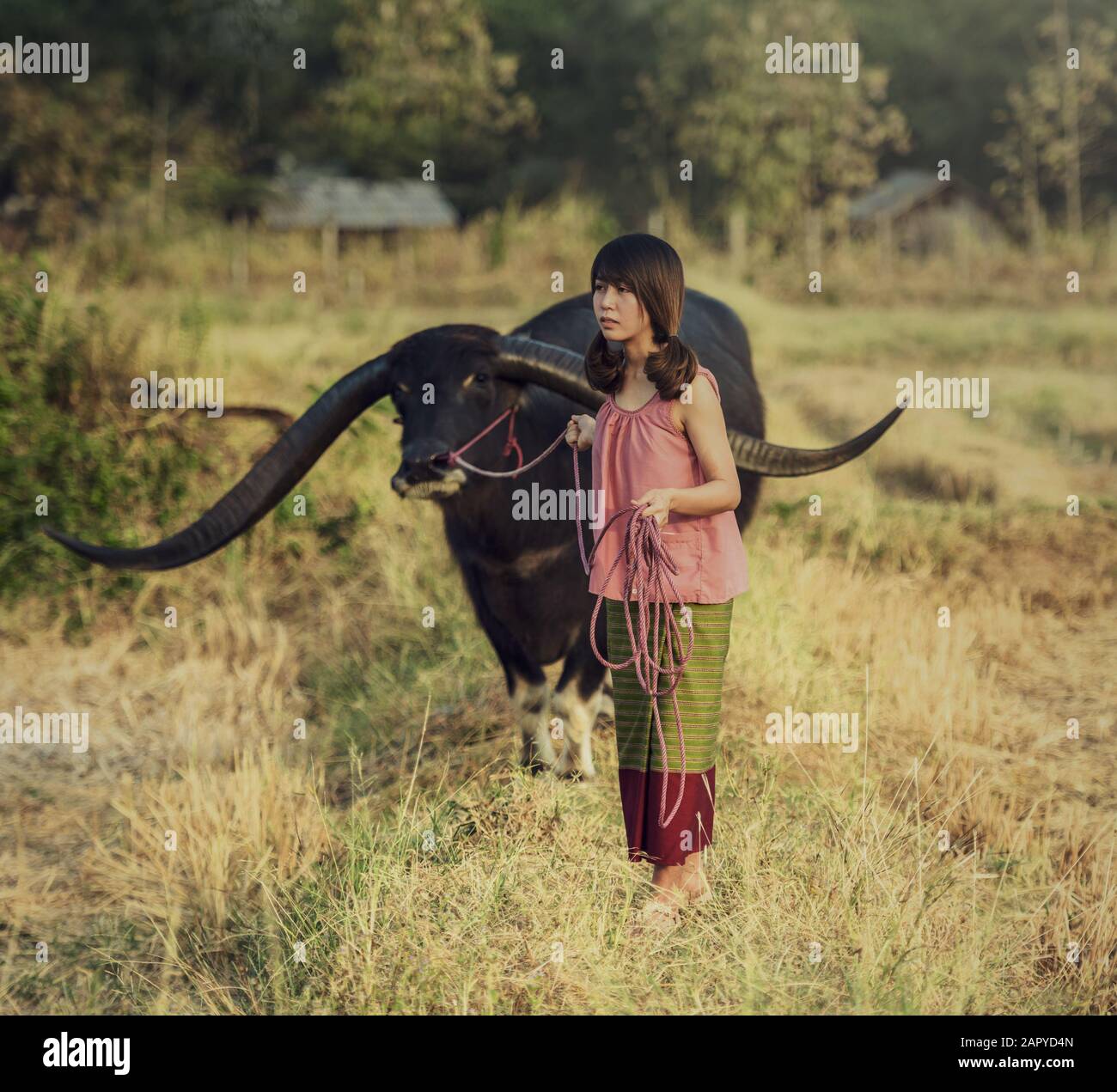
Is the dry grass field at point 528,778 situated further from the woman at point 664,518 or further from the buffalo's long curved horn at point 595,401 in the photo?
the buffalo's long curved horn at point 595,401

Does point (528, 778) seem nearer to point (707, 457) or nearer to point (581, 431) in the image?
point (581, 431)

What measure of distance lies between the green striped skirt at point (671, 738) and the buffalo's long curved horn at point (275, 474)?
147 centimetres

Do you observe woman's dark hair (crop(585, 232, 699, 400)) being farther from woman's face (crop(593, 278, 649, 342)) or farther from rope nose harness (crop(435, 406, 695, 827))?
rope nose harness (crop(435, 406, 695, 827))

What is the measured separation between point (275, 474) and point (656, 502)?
6.09 feet

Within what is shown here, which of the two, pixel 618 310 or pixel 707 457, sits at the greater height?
pixel 618 310

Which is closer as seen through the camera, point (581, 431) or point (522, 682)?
point (581, 431)

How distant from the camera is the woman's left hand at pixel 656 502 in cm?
310

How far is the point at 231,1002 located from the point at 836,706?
2741 mm

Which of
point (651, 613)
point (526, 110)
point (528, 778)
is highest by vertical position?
point (526, 110)

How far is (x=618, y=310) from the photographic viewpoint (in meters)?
3.20

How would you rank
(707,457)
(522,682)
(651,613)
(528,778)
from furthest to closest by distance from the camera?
1. (522,682)
2. (528,778)
3. (651,613)
4. (707,457)

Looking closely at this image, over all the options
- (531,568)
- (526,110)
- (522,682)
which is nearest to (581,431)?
(531,568)

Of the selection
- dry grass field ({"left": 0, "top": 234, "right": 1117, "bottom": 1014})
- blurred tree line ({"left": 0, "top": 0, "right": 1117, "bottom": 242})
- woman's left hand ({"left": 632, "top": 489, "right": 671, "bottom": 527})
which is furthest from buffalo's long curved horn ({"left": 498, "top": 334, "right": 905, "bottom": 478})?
blurred tree line ({"left": 0, "top": 0, "right": 1117, "bottom": 242})
